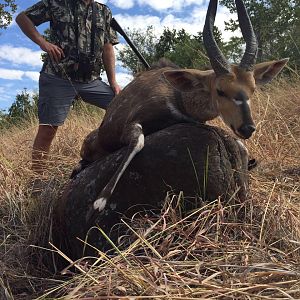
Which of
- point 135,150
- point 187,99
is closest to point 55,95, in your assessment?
point 187,99

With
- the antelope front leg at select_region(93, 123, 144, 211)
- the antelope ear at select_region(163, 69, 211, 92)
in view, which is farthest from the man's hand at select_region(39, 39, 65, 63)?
the antelope front leg at select_region(93, 123, 144, 211)

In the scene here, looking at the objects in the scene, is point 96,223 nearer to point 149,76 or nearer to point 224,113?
point 224,113

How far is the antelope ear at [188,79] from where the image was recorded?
11.5 feet

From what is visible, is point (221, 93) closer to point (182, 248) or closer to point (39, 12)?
point (182, 248)

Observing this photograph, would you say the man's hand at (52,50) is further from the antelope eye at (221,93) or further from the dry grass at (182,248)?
the antelope eye at (221,93)

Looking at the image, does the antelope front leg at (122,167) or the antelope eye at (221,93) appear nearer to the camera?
the antelope front leg at (122,167)

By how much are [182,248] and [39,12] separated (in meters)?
3.11

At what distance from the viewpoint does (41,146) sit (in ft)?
16.3

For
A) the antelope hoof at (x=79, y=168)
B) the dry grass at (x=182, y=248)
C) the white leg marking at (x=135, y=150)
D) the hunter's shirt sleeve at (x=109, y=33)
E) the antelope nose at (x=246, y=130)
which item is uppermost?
the hunter's shirt sleeve at (x=109, y=33)

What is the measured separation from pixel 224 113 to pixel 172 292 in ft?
4.94

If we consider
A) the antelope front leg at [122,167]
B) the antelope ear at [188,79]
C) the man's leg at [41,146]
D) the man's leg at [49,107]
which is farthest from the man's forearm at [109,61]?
the antelope front leg at [122,167]

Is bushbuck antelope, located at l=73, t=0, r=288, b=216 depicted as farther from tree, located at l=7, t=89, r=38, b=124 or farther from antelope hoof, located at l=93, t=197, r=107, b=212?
tree, located at l=7, t=89, r=38, b=124

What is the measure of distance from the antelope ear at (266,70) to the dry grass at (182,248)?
2.52 ft

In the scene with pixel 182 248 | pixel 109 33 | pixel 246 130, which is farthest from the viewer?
pixel 109 33
